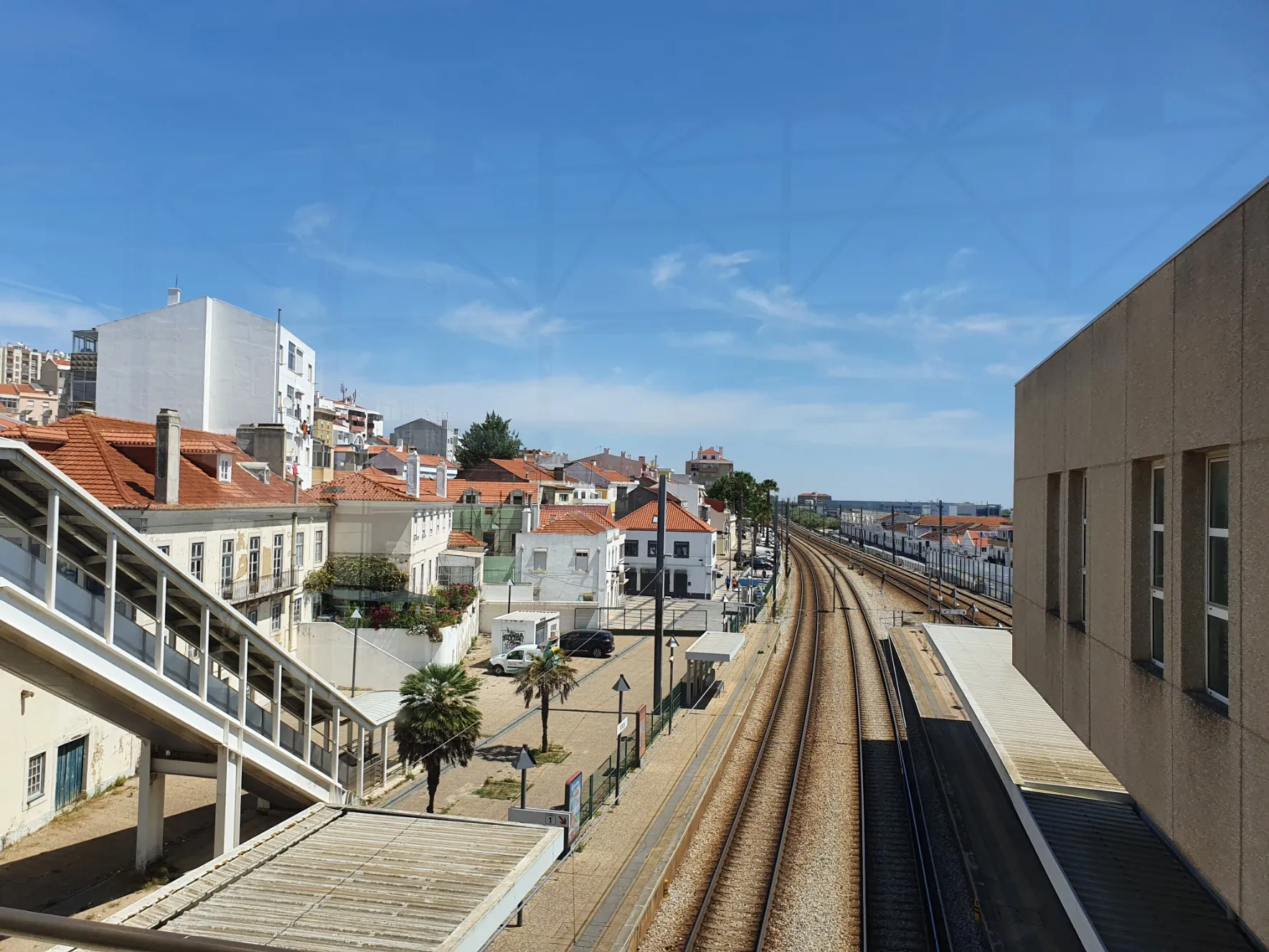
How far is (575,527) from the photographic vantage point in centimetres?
4306

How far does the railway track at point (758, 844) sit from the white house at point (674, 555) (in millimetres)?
21499

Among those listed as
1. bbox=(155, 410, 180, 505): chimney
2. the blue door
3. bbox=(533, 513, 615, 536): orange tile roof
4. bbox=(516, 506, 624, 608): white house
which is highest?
bbox=(155, 410, 180, 505): chimney

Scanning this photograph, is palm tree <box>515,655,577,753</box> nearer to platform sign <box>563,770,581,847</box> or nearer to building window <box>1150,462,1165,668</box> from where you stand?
platform sign <box>563,770,581,847</box>

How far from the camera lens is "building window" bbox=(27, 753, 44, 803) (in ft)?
52.1

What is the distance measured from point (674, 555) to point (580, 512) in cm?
647

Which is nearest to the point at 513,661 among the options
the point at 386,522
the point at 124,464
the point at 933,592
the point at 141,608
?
the point at 386,522

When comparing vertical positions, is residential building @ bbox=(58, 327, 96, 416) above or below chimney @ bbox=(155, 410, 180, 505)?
above

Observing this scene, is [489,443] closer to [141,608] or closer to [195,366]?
[195,366]

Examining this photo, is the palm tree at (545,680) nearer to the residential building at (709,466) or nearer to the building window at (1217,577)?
the building window at (1217,577)

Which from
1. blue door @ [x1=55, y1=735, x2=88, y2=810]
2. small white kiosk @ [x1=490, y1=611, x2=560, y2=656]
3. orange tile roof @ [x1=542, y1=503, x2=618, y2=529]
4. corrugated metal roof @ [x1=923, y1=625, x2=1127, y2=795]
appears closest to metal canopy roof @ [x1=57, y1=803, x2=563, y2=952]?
blue door @ [x1=55, y1=735, x2=88, y2=810]

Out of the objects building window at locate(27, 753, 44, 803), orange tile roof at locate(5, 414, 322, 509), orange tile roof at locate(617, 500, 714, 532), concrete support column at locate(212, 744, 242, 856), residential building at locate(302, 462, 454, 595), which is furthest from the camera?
orange tile roof at locate(617, 500, 714, 532)

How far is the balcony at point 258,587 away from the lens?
76.5ft

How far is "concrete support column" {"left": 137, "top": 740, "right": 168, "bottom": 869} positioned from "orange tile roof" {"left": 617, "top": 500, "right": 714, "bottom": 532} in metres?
36.5

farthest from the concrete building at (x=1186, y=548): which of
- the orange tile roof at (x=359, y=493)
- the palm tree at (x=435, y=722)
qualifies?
the orange tile roof at (x=359, y=493)
